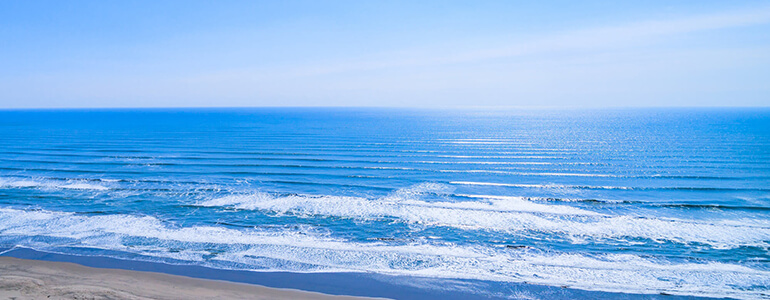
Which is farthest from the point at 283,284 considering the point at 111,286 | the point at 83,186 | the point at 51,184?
the point at 51,184

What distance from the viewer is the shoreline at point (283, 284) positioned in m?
11.0

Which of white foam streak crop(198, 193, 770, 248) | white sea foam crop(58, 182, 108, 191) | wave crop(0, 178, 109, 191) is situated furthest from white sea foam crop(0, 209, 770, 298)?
wave crop(0, 178, 109, 191)

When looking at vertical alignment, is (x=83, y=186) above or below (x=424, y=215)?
above

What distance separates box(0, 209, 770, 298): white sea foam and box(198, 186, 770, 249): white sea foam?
2641 mm

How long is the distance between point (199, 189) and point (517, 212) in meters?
18.4

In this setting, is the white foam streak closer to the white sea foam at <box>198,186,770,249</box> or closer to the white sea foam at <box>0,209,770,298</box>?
the white sea foam at <box>198,186,770,249</box>

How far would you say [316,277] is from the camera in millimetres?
12234

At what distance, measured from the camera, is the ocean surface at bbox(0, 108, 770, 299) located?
516 inches

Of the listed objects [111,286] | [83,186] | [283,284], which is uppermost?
[83,186]

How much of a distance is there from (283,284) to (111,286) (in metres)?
4.75

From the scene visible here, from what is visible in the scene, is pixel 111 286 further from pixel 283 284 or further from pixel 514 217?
pixel 514 217

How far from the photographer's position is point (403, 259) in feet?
44.8

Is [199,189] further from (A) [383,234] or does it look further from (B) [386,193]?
(A) [383,234]

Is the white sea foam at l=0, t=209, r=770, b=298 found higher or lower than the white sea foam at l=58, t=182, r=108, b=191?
lower
